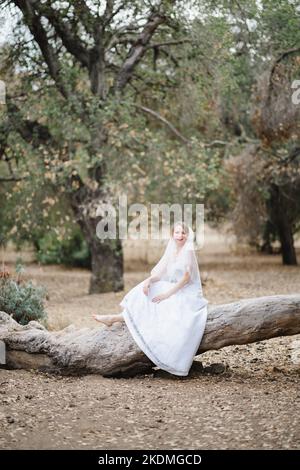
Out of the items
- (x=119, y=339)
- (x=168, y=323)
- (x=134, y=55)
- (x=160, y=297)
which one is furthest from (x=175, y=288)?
(x=134, y=55)

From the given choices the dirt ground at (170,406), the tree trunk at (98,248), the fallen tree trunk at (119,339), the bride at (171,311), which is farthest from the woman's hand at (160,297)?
the tree trunk at (98,248)

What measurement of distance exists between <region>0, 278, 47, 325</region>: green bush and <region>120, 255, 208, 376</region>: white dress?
201cm

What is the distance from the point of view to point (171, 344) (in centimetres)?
641

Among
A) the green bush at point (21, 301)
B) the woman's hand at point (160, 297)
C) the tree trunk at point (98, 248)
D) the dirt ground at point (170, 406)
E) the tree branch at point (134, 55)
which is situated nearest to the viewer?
the dirt ground at point (170, 406)

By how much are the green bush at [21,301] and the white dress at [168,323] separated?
2.01 metres

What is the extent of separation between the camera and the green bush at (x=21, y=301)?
8.08 m

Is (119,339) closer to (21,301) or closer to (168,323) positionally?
(168,323)

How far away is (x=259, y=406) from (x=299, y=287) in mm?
8334

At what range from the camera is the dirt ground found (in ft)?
15.6

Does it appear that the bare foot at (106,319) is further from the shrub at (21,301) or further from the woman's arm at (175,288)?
the shrub at (21,301)

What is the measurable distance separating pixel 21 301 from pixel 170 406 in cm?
322

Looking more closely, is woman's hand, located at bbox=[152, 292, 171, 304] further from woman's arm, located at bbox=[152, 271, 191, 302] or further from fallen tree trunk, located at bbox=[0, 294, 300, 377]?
fallen tree trunk, located at bbox=[0, 294, 300, 377]

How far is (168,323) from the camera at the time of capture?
21.3ft
